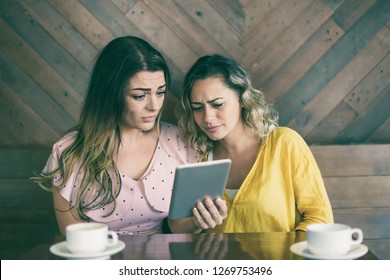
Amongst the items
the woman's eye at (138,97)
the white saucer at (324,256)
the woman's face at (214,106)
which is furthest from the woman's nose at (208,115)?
the white saucer at (324,256)

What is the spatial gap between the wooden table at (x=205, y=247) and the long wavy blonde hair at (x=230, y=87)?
1.90 ft

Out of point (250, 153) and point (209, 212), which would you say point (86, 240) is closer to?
point (209, 212)

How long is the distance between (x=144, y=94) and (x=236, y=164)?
16.8 inches

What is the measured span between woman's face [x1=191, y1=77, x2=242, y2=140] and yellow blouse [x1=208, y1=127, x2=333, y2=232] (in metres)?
0.16

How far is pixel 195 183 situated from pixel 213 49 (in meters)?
0.85

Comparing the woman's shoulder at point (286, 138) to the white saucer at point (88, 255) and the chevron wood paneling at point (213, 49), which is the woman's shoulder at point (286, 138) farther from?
the white saucer at point (88, 255)

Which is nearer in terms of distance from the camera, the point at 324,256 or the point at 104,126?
the point at 324,256

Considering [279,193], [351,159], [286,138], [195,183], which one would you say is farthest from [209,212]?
[351,159]

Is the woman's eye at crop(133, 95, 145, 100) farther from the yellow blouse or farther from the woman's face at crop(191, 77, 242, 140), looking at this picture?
the yellow blouse

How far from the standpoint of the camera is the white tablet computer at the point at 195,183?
130 centimetres

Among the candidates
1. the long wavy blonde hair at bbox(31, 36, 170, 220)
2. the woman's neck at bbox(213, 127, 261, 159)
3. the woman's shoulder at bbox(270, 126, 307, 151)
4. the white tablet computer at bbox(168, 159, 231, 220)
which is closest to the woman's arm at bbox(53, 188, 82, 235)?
the long wavy blonde hair at bbox(31, 36, 170, 220)

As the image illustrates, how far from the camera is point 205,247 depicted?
4.01 ft

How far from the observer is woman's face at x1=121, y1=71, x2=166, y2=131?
1.72m
